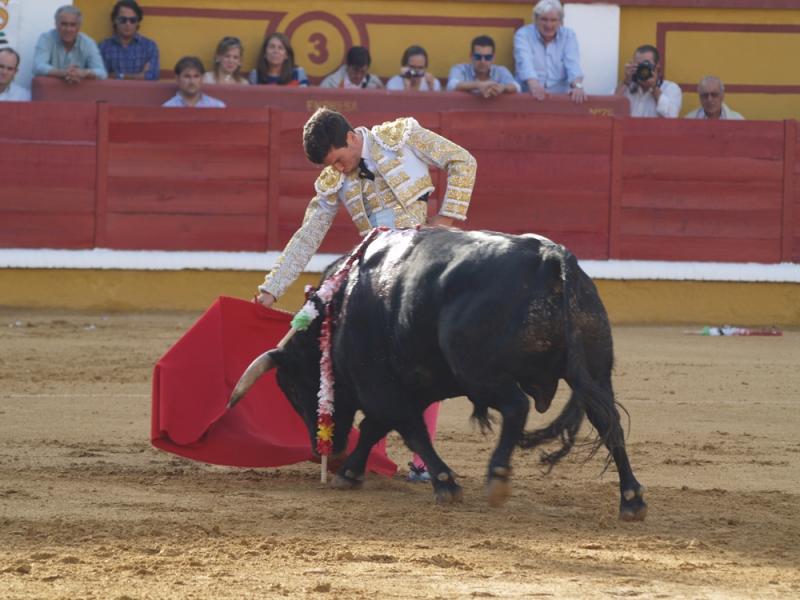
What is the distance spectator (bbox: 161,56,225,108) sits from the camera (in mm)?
8711

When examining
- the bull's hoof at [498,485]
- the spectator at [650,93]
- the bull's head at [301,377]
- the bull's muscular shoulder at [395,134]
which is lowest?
the bull's hoof at [498,485]

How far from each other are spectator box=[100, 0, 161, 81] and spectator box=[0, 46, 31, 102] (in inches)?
20.7

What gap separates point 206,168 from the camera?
8.99m

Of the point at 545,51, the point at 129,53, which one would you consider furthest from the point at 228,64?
the point at 545,51

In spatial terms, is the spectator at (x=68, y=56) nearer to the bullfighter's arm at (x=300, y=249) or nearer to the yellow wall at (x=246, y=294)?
the yellow wall at (x=246, y=294)

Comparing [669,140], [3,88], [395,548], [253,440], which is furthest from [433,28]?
[395,548]

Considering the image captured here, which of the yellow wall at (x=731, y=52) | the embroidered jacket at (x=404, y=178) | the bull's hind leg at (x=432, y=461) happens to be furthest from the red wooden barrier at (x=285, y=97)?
the bull's hind leg at (x=432, y=461)

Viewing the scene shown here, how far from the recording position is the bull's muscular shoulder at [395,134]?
4.24 m

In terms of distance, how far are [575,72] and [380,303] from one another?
554cm

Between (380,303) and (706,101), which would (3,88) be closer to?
(706,101)

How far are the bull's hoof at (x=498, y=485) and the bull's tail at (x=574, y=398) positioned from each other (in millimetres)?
104

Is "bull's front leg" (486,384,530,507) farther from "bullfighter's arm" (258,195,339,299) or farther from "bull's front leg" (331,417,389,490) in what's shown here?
"bullfighter's arm" (258,195,339,299)

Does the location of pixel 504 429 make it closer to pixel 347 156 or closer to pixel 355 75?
pixel 347 156

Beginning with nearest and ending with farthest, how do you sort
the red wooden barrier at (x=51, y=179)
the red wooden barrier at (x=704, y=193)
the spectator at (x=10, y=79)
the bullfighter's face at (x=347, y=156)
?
the bullfighter's face at (x=347, y=156) → the spectator at (x=10, y=79) → the red wooden barrier at (x=51, y=179) → the red wooden barrier at (x=704, y=193)
